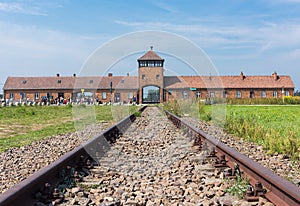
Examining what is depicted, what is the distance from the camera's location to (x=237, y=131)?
1158cm

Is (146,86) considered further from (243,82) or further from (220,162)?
(220,162)

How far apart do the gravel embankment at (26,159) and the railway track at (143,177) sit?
2.71 ft

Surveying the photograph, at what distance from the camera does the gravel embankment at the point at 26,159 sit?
5.71 metres

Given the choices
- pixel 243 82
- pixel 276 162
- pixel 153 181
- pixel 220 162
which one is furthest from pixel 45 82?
pixel 153 181

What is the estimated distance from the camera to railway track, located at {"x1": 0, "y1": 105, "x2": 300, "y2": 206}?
3863mm

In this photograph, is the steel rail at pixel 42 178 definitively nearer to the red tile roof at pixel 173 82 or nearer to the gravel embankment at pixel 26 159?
the gravel embankment at pixel 26 159

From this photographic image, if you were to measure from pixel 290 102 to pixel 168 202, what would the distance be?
171ft

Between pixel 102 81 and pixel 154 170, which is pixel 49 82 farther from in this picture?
pixel 154 170

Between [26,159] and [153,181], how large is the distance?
10.4 ft

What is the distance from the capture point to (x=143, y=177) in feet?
17.7

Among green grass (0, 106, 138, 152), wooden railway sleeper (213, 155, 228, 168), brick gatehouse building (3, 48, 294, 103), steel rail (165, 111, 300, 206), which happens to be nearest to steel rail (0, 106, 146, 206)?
wooden railway sleeper (213, 155, 228, 168)

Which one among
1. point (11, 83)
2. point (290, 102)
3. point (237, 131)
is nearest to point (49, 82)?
point (11, 83)

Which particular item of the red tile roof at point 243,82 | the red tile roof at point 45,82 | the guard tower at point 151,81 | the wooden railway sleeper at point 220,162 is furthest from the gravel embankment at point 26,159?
the red tile roof at point 45,82

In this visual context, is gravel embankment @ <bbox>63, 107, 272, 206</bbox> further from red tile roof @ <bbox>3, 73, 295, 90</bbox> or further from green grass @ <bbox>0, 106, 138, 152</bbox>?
red tile roof @ <bbox>3, 73, 295, 90</bbox>
